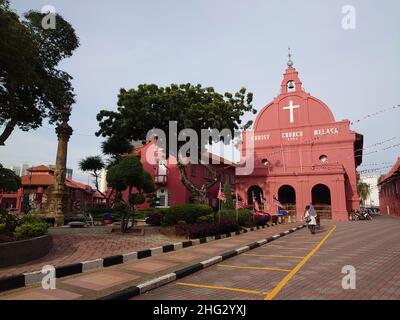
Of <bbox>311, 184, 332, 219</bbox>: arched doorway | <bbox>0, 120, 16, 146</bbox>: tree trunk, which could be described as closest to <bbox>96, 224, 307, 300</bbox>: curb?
<bbox>0, 120, 16, 146</bbox>: tree trunk

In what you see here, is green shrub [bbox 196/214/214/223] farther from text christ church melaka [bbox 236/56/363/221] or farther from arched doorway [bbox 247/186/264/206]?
arched doorway [bbox 247/186/264/206]

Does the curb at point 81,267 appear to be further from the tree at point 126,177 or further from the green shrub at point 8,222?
the tree at point 126,177

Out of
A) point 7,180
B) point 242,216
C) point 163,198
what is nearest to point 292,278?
point 7,180

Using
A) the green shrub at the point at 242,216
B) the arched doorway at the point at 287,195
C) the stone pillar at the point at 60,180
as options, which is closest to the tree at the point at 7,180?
the stone pillar at the point at 60,180

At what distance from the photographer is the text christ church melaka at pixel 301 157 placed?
2847 centimetres

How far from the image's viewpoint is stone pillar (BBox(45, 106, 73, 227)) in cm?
1756

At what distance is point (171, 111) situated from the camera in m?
20.2

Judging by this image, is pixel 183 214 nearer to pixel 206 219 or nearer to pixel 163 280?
pixel 206 219

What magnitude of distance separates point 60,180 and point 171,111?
8.55m

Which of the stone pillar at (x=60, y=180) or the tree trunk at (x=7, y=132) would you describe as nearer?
the tree trunk at (x=7, y=132)

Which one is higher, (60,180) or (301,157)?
(301,157)

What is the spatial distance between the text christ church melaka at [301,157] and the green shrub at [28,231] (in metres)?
22.9

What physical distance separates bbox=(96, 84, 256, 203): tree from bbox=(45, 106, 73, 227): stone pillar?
8.92 feet

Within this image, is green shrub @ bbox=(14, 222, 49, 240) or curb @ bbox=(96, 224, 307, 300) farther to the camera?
green shrub @ bbox=(14, 222, 49, 240)
